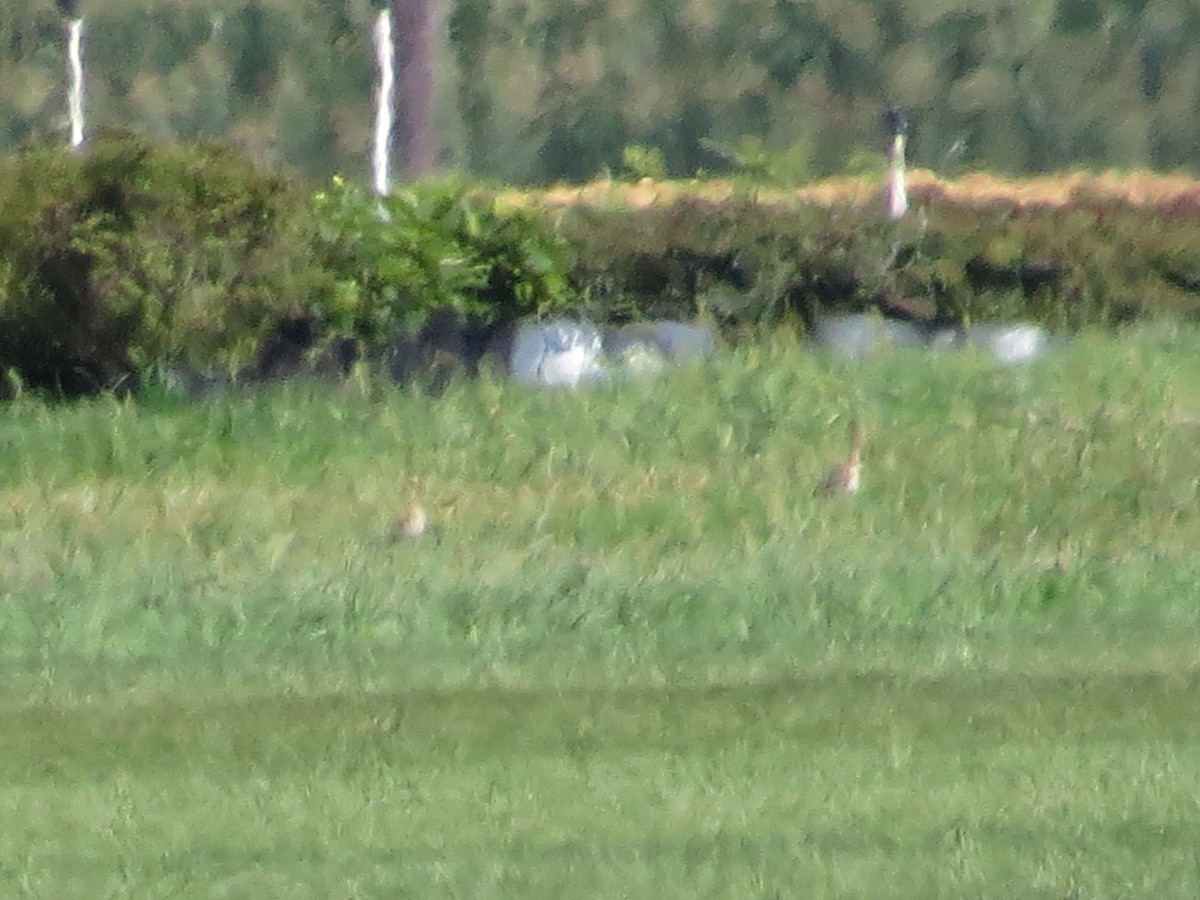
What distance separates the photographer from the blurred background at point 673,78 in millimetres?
18641

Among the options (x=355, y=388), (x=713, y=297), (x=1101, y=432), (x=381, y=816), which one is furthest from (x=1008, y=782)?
(x=713, y=297)

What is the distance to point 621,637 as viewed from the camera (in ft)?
25.4

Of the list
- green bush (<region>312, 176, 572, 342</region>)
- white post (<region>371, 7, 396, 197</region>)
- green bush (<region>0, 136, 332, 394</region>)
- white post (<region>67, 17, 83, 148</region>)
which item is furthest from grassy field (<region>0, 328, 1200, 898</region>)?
white post (<region>67, 17, 83, 148</region>)

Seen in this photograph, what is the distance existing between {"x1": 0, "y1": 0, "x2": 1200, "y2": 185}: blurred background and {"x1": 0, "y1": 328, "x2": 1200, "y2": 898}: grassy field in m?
6.15

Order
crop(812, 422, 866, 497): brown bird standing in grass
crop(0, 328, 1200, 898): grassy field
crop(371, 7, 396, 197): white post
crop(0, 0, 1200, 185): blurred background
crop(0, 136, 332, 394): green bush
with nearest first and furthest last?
crop(0, 328, 1200, 898): grassy field
crop(812, 422, 866, 497): brown bird standing in grass
crop(0, 136, 332, 394): green bush
crop(371, 7, 396, 197): white post
crop(0, 0, 1200, 185): blurred background

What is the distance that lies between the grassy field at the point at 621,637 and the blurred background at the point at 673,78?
6.15 m

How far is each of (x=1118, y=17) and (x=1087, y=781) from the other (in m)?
13.9

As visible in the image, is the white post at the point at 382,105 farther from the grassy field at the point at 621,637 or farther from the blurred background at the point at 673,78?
the grassy field at the point at 621,637

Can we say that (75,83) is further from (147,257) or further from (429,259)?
(147,257)

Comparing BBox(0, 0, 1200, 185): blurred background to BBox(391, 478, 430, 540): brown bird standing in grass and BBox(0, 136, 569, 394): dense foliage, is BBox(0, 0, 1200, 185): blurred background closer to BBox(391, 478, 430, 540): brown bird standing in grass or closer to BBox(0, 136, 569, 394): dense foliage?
BBox(0, 136, 569, 394): dense foliage

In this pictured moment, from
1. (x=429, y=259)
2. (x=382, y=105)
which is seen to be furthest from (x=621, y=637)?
(x=382, y=105)

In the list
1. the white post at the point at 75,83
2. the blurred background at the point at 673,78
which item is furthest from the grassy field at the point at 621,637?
the blurred background at the point at 673,78

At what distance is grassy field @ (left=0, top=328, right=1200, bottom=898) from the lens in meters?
5.38

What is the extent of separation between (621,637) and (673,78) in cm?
1177
